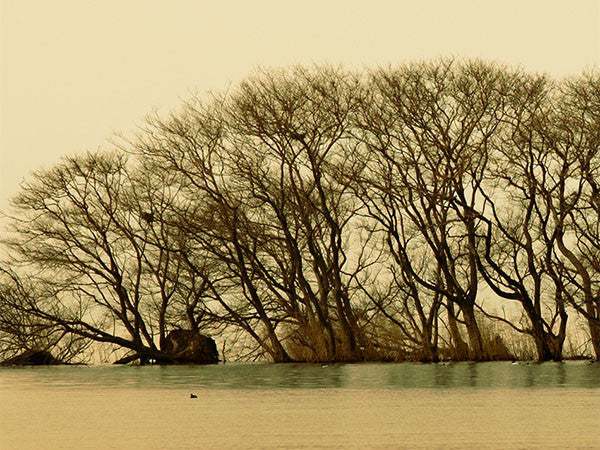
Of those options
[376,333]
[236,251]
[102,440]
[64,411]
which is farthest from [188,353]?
[102,440]

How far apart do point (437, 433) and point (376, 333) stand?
68.6 feet

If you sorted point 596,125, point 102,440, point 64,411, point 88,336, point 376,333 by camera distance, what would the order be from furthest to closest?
point 88,336
point 376,333
point 596,125
point 64,411
point 102,440

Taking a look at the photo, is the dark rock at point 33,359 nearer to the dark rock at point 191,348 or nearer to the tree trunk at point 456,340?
the dark rock at point 191,348

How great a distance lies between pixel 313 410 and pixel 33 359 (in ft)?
76.8

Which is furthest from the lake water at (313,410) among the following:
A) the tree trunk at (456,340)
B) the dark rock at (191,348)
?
the dark rock at (191,348)

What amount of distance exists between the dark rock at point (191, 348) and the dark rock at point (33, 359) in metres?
3.82

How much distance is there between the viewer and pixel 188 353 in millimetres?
35562

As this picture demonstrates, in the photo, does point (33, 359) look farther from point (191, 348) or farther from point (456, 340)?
point (456, 340)

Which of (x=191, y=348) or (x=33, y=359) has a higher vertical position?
(x=191, y=348)

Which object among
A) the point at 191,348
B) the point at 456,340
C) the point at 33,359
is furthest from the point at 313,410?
the point at 33,359

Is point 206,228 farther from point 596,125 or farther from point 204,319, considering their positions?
point 596,125

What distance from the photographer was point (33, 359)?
36.2 m

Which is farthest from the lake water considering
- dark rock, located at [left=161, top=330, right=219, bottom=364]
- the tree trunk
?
dark rock, located at [left=161, top=330, right=219, bottom=364]

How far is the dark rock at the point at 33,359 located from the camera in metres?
34.9
